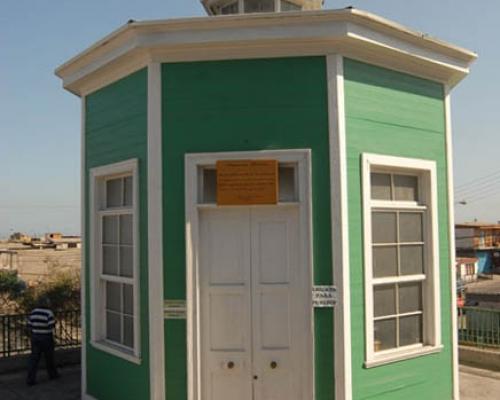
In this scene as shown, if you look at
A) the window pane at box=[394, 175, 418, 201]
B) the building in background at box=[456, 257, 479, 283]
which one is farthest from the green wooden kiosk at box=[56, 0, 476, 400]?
the building in background at box=[456, 257, 479, 283]

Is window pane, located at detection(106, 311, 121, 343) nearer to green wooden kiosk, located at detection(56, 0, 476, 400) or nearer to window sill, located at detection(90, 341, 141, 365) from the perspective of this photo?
window sill, located at detection(90, 341, 141, 365)

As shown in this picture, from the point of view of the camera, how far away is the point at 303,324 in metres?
4.74

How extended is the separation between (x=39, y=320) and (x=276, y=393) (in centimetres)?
394

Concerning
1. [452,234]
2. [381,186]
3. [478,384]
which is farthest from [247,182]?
[478,384]

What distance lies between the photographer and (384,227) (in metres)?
5.26

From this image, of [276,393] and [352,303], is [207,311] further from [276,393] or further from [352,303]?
[352,303]

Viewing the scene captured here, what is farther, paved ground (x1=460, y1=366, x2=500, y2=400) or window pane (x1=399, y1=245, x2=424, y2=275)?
paved ground (x1=460, y1=366, x2=500, y2=400)

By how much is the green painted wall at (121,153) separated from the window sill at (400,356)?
7.81ft

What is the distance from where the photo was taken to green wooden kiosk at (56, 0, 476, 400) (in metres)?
4.70

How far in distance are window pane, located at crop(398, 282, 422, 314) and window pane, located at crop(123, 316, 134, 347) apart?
3071 mm

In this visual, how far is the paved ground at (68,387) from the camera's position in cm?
625

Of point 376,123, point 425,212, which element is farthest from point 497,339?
→ point 376,123

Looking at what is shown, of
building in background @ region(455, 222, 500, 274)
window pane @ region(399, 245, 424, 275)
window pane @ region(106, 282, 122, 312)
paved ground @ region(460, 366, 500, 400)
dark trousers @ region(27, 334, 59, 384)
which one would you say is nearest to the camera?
window pane @ region(399, 245, 424, 275)

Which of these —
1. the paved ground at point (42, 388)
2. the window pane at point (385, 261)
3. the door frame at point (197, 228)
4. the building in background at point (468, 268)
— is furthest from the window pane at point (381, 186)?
the building in background at point (468, 268)
